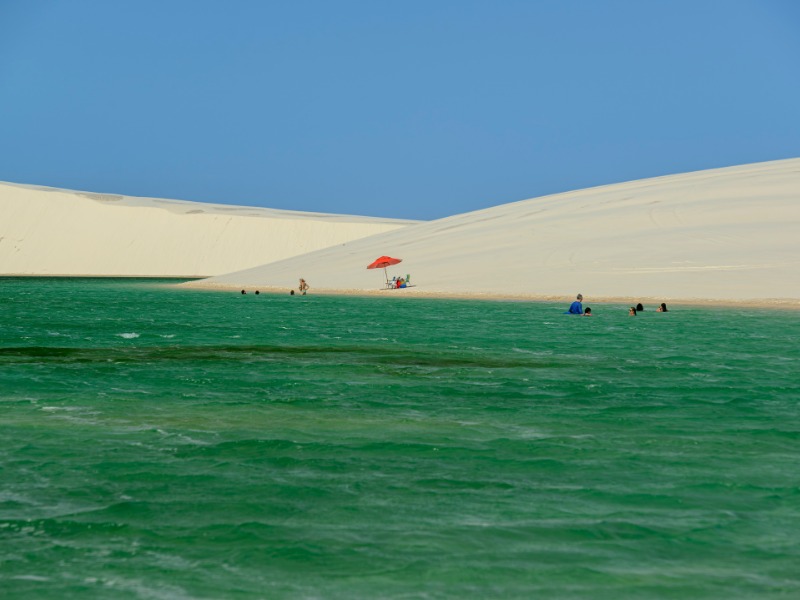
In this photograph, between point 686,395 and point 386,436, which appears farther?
point 686,395

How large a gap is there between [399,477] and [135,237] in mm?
174707

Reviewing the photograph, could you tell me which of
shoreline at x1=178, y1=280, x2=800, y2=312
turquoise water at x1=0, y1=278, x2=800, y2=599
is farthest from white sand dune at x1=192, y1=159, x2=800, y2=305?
turquoise water at x1=0, y1=278, x2=800, y2=599

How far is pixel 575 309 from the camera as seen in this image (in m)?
46.6

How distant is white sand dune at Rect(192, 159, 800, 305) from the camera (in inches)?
2586

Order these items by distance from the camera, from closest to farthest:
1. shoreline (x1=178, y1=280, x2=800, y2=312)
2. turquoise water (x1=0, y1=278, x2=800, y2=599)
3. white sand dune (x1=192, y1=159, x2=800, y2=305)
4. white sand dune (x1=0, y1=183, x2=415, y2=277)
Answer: turquoise water (x1=0, y1=278, x2=800, y2=599), shoreline (x1=178, y1=280, x2=800, y2=312), white sand dune (x1=192, y1=159, x2=800, y2=305), white sand dune (x1=0, y1=183, x2=415, y2=277)

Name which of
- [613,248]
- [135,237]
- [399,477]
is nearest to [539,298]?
[613,248]

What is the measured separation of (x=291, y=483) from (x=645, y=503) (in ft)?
12.3

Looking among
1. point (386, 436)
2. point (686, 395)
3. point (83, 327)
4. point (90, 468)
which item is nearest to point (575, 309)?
point (83, 327)

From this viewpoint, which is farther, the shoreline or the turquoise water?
the shoreline

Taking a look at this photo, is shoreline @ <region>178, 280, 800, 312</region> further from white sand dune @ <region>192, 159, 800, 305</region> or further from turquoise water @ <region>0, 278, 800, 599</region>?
turquoise water @ <region>0, 278, 800, 599</region>

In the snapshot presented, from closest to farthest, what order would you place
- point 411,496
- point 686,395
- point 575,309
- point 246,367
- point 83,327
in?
point 411,496
point 686,395
point 246,367
point 83,327
point 575,309

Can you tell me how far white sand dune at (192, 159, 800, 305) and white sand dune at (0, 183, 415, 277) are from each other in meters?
75.3

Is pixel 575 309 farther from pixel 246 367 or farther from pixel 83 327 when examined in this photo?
pixel 246 367

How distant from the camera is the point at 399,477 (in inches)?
482
